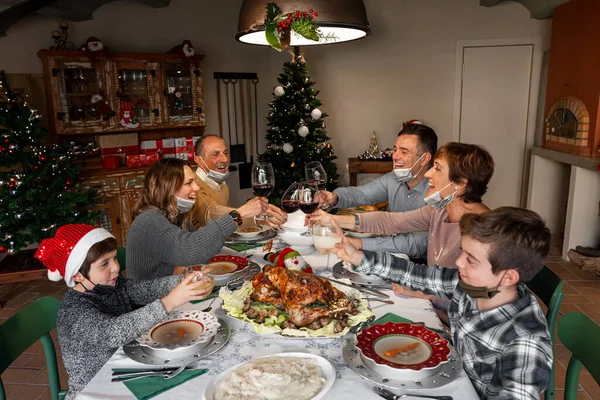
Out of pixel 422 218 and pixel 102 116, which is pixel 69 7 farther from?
pixel 422 218

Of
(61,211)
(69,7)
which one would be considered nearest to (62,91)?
(69,7)

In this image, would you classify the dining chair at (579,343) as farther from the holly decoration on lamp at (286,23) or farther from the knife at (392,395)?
the holly decoration on lamp at (286,23)

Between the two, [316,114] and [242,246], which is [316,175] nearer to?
→ [242,246]

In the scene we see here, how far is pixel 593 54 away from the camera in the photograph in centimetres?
416

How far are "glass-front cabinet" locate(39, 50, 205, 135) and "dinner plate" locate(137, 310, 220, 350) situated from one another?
141 inches

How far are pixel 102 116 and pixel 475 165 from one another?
3.77 m

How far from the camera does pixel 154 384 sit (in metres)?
1.15

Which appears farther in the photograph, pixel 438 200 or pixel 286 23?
pixel 438 200

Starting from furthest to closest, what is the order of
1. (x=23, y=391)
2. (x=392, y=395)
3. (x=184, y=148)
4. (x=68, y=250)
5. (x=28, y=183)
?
(x=184, y=148) → (x=28, y=183) → (x=23, y=391) → (x=68, y=250) → (x=392, y=395)

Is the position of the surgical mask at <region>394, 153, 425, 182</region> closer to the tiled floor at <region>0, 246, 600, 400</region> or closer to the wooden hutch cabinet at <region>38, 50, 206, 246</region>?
the tiled floor at <region>0, 246, 600, 400</region>

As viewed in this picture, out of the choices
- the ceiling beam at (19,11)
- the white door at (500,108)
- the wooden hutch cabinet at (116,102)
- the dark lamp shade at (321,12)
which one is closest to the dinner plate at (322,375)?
A: the dark lamp shade at (321,12)

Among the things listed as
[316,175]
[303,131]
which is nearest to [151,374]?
[316,175]

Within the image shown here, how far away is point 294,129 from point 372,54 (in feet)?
5.42

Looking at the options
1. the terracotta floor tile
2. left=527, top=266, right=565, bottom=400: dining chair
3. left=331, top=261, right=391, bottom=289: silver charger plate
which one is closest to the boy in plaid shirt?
left=527, top=266, right=565, bottom=400: dining chair
